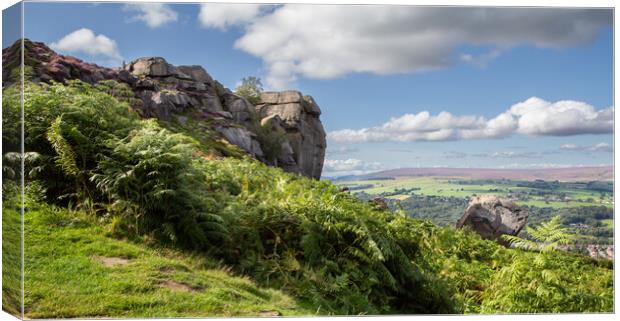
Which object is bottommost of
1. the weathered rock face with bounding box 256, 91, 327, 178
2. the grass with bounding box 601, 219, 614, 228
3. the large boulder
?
the grass with bounding box 601, 219, 614, 228

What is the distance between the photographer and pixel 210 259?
20.4ft

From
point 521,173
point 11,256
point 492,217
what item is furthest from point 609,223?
point 492,217

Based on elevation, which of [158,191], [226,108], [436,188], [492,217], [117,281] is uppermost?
[226,108]

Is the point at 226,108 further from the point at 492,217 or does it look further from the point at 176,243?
the point at 176,243

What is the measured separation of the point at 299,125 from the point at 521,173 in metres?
28.2

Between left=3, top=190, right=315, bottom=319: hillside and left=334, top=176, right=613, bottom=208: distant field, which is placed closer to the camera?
left=3, top=190, right=315, bottom=319: hillside

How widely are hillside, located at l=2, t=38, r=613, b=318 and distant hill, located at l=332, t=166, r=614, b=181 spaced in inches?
54.4

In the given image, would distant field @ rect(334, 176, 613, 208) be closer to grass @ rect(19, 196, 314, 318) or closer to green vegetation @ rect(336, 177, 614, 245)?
green vegetation @ rect(336, 177, 614, 245)

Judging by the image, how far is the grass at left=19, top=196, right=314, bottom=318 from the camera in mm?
5262

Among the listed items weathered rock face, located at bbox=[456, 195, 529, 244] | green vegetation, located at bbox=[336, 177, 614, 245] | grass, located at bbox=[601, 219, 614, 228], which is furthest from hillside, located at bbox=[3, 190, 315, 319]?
weathered rock face, located at bbox=[456, 195, 529, 244]

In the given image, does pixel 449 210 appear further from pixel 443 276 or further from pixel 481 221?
pixel 481 221

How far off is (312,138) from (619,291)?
3149 centimetres

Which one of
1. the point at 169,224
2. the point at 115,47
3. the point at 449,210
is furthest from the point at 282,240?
the point at 449,210

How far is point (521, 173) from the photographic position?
28.4 ft
